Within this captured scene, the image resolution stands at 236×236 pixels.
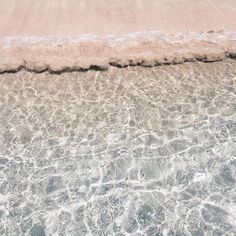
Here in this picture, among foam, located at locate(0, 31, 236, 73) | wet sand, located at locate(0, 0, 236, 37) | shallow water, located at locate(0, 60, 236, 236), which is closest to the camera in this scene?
shallow water, located at locate(0, 60, 236, 236)

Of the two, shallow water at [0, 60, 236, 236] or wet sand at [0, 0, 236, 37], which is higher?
wet sand at [0, 0, 236, 37]

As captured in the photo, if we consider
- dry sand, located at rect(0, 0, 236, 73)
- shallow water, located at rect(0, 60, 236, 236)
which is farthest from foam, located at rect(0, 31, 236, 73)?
shallow water, located at rect(0, 60, 236, 236)

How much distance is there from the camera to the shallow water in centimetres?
1151

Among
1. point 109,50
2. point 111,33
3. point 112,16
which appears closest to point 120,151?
point 109,50

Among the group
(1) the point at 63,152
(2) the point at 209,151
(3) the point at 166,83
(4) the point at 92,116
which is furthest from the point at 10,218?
(3) the point at 166,83

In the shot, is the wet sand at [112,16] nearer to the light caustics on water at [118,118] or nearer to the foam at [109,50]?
the light caustics on water at [118,118]

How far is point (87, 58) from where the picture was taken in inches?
636

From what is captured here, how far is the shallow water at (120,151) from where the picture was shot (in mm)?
11508

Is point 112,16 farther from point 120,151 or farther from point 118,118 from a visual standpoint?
point 120,151

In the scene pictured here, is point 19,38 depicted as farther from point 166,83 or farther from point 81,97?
point 166,83

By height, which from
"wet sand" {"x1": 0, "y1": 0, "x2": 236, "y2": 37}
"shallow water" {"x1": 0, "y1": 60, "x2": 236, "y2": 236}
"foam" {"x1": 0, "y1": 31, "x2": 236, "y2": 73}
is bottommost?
"shallow water" {"x1": 0, "y1": 60, "x2": 236, "y2": 236}

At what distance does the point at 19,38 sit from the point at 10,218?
782 centimetres

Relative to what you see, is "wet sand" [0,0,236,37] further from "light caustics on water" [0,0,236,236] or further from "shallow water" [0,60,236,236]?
"shallow water" [0,60,236,236]

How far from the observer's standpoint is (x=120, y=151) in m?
13.2
